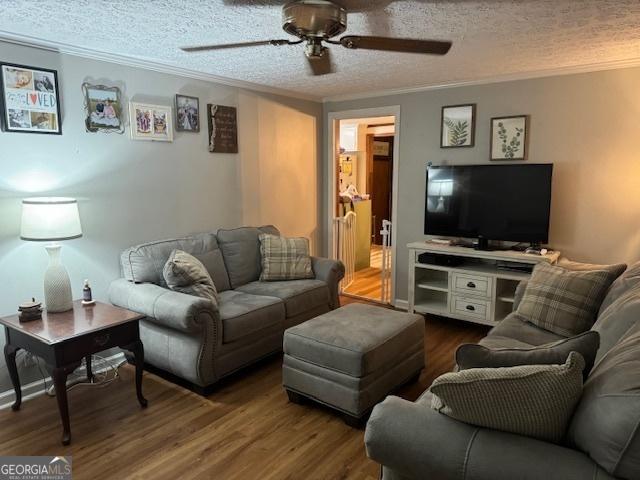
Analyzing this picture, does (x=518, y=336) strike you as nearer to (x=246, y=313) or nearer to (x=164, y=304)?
(x=246, y=313)

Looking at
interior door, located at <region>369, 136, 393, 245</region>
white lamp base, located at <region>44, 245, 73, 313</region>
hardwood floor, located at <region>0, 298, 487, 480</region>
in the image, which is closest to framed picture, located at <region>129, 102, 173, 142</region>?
white lamp base, located at <region>44, 245, 73, 313</region>

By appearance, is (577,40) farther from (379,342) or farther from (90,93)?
(90,93)

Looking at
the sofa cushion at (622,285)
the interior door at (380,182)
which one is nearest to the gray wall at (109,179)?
the sofa cushion at (622,285)

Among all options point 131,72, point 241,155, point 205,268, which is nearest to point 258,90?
point 241,155

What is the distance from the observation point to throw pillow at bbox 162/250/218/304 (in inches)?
119

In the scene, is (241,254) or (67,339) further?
(241,254)

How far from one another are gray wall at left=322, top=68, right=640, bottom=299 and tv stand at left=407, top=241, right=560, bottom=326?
37 centimetres

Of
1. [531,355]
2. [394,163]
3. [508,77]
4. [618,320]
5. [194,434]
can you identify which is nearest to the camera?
[531,355]

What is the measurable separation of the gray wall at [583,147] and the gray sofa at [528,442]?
2383mm

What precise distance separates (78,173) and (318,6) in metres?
2.09

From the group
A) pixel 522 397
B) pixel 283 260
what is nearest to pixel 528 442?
pixel 522 397

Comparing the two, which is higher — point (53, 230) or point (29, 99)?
point (29, 99)

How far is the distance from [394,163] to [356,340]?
258 cm

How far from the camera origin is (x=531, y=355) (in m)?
1.52
